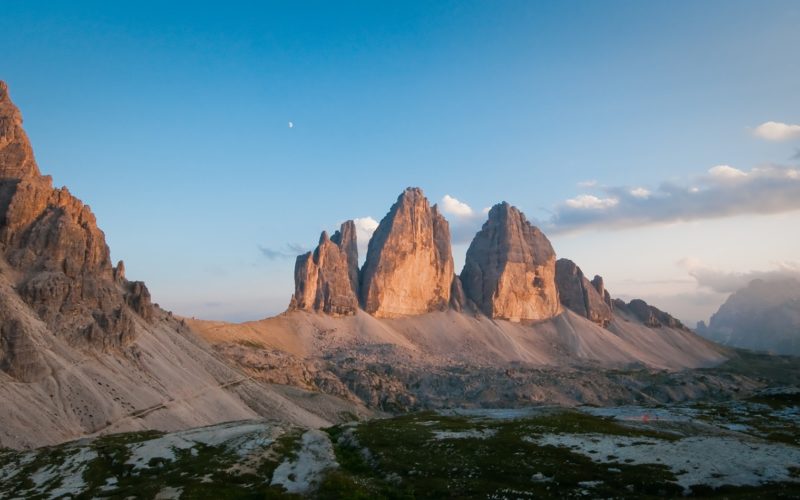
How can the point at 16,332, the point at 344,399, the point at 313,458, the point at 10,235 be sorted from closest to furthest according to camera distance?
the point at 313,458, the point at 16,332, the point at 10,235, the point at 344,399

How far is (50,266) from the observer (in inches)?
4018

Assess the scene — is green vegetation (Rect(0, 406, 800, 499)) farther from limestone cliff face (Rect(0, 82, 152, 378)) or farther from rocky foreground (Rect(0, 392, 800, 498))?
limestone cliff face (Rect(0, 82, 152, 378))

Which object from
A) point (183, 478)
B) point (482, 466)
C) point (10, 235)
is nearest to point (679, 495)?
point (482, 466)

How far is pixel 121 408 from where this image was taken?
84312 mm

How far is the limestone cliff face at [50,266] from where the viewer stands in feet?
305

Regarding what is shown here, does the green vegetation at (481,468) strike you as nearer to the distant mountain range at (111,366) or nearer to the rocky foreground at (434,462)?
the rocky foreground at (434,462)

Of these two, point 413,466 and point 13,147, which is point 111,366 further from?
point 413,466

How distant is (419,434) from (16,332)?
6471 centimetres

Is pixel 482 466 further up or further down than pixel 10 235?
further down

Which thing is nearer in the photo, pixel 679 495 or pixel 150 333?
pixel 679 495

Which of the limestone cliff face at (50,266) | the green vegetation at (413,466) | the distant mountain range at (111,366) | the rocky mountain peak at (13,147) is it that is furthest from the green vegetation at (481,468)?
the rocky mountain peak at (13,147)

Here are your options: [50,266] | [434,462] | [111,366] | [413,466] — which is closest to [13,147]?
[50,266]

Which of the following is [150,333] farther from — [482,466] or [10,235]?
[482,466]

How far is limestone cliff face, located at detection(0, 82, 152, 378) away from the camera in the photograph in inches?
3661
